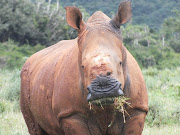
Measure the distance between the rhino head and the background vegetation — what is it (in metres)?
2.89

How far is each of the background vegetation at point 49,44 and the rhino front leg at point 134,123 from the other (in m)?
2.22

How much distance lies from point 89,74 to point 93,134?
92 centimetres

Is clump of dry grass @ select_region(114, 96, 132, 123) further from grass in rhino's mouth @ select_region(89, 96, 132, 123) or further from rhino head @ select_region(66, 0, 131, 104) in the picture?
rhino head @ select_region(66, 0, 131, 104)

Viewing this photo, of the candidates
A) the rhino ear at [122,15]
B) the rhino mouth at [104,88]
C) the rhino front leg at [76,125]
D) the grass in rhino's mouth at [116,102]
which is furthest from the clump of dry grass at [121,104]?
the rhino ear at [122,15]

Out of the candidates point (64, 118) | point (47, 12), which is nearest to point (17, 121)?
point (64, 118)

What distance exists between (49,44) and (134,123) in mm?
38890

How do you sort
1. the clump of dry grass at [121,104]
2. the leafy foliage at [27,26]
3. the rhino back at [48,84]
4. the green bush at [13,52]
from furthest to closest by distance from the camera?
1. the leafy foliage at [27,26]
2. the green bush at [13,52]
3. the rhino back at [48,84]
4. the clump of dry grass at [121,104]

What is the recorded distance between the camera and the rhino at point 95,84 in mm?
3629

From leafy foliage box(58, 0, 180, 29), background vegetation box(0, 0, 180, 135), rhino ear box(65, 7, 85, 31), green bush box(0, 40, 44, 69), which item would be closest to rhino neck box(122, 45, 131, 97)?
rhino ear box(65, 7, 85, 31)

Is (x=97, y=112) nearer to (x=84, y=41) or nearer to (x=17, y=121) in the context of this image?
(x=84, y=41)

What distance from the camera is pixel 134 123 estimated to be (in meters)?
4.43

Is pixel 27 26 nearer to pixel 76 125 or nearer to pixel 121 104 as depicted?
pixel 76 125

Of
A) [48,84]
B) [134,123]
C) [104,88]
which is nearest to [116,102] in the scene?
[104,88]

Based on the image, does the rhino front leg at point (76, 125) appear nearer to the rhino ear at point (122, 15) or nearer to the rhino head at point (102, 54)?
the rhino head at point (102, 54)
